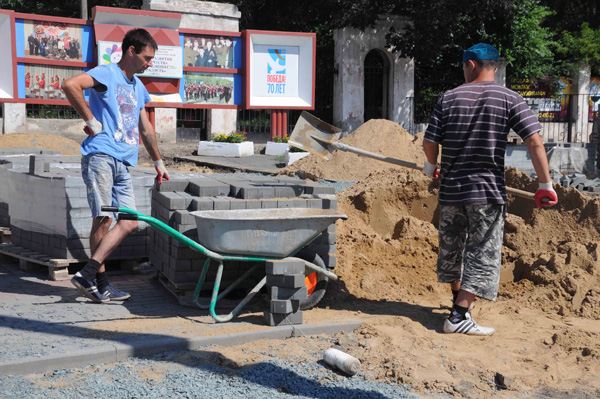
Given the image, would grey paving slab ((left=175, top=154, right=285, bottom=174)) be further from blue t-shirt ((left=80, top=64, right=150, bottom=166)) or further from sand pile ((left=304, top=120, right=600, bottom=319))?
blue t-shirt ((left=80, top=64, right=150, bottom=166))

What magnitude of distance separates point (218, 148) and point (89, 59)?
11.8ft

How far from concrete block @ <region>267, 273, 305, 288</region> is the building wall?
15365 mm

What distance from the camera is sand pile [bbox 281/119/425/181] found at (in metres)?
13.0

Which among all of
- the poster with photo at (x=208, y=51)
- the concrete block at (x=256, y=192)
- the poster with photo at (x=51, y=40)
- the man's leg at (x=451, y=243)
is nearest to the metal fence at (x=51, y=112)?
the poster with photo at (x=51, y=40)

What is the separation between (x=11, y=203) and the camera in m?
6.47

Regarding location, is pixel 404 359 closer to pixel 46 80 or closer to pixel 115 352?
pixel 115 352

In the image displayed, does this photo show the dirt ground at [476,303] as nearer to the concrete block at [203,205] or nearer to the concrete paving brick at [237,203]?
the concrete paving brick at [237,203]

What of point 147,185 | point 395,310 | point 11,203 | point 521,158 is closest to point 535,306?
point 395,310

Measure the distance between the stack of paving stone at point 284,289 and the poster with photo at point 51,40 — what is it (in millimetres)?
12642

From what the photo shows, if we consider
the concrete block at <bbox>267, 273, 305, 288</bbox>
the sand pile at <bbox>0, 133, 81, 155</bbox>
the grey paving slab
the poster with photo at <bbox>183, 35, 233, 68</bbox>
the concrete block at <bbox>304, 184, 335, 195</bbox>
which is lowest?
the concrete block at <bbox>267, 273, 305, 288</bbox>

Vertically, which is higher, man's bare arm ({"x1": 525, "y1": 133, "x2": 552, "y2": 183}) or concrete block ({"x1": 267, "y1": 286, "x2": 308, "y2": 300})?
man's bare arm ({"x1": 525, "y1": 133, "x2": 552, "y2": 183})

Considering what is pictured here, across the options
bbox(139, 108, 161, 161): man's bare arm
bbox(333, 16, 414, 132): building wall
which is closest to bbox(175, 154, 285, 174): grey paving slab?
bbox(333, 16, 414, 132): building wall

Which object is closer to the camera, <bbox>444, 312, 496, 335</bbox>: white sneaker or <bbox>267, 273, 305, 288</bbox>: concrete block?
<bbox>267, 273, 305, 288</bbox>: concrete block

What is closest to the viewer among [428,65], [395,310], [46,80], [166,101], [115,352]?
[115,352]
